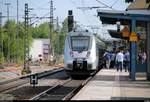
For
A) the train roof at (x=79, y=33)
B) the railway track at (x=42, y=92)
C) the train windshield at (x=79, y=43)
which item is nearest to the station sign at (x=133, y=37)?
the railway track at (x=42, y=92)

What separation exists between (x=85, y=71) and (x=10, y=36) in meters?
91.0

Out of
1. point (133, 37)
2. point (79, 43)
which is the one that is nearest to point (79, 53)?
point (79, 43)

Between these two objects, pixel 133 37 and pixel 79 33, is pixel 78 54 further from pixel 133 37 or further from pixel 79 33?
pixel 133 37

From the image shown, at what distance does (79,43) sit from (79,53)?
2.87 ft

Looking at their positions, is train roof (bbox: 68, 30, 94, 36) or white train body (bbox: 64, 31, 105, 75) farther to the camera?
train roof (bbox: 68, 30, 94, 36)

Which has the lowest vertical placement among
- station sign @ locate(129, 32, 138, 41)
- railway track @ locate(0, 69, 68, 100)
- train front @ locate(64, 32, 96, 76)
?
railway track @ locate(0, 69, 68, 100)

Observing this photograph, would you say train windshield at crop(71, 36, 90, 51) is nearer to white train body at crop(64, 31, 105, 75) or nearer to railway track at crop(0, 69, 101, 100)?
white train body at crop(64, 31, 105, 75)

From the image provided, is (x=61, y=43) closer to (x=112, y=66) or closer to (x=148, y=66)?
(x=112, y=66)

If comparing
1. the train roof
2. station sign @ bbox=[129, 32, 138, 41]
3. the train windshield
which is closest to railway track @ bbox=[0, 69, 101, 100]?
station sign @ bbox=[129, 32, 138, 41]

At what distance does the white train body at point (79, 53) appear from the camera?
35.9 meters

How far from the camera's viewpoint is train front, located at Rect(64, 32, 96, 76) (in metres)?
35.8

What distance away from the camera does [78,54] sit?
3606 cm

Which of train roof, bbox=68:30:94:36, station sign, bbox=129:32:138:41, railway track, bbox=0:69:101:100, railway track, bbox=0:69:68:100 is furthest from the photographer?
train roof, bbox=68:30:94:36

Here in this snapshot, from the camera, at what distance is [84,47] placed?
36500 millimetres
